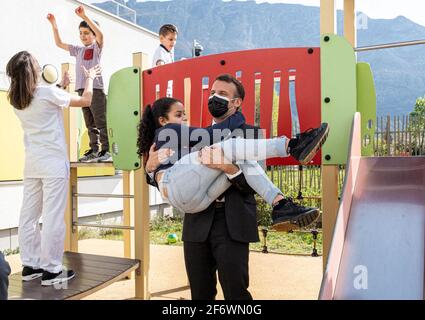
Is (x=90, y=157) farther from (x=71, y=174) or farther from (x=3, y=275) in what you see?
(x=3, y=275)

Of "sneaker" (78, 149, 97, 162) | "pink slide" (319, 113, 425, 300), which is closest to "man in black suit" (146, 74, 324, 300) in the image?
"pink slide" (319, 113, 425, 300)

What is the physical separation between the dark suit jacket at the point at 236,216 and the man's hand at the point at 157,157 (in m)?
0.37

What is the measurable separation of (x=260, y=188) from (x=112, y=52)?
8931 mm

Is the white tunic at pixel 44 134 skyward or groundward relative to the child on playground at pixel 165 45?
groundward

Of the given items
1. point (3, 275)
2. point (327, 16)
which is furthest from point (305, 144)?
point (3, 275)

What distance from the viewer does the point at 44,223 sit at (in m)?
3.14

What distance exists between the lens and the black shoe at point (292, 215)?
215 cm

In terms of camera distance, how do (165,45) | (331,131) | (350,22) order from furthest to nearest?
1. (165,45)
2. (350,22)
3. (331,131)

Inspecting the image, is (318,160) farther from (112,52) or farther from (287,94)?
(112,52)

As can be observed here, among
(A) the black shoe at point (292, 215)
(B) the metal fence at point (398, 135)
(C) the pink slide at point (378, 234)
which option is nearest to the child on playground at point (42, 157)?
(A) the black shoe at point (292, 215)

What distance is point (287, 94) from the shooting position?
3217 mm

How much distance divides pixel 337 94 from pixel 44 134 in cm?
215

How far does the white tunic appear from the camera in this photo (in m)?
3.13

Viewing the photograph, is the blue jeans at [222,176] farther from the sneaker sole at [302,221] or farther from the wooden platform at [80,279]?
the wooden platform at [80,279]
